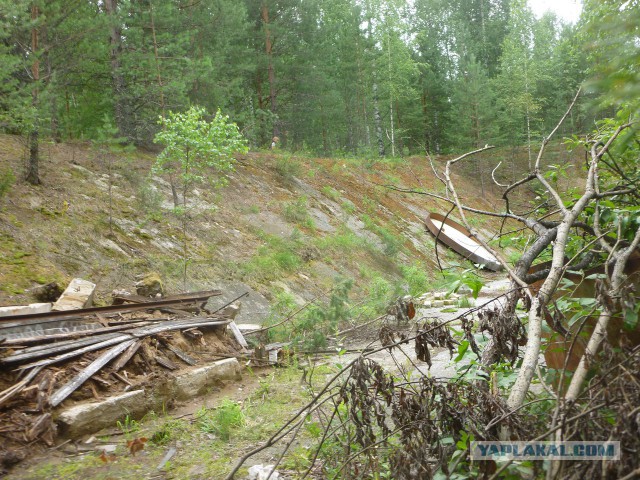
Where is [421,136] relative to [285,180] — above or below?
above

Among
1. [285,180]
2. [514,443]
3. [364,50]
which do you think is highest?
Result: [364,50]

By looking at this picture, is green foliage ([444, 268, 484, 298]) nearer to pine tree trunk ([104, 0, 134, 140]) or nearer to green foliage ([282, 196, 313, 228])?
green foliage ([282, 196, 313, 228])

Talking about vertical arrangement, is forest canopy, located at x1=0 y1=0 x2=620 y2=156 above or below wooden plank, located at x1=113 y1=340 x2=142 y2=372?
above

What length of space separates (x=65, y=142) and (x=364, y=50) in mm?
21064

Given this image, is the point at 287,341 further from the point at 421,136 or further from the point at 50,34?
the point at 421,136

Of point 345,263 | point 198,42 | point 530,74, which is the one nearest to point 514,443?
point 345,263

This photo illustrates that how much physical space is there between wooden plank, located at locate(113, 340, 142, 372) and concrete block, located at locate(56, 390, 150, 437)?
1.65 feet

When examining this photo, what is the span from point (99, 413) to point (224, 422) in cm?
123

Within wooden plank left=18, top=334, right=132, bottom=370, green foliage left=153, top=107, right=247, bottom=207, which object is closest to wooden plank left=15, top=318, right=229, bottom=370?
wooden plank left=18, top=334, right=132, bottom=370

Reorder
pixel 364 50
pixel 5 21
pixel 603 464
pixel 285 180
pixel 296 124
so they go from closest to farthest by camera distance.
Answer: pixel 603 464
pixel 5 21
pixel 285 180
pixel 296 124
pixel 364 50

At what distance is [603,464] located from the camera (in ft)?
6.00

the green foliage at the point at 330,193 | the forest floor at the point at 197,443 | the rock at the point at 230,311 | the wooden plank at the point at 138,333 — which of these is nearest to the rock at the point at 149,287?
the rock at the point at 230,311

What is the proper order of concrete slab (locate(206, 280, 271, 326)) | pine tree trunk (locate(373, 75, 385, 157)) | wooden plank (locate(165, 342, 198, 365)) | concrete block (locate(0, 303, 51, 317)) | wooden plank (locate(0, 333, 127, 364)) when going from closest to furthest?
wooden plank (locate(0, 333, 127, 364))
concrete block (locate(0, 303, 51, 317))
wooden plank (locate(165, 342, 198, 365))
concrete slab (locate(206, 280, 271, 326))
pine tree trunk (locate(373, 75, 385, 157))

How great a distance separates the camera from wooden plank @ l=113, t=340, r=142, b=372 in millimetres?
5627
